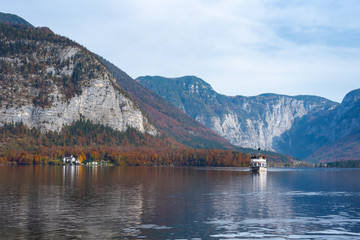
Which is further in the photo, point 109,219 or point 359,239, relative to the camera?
point 109,219

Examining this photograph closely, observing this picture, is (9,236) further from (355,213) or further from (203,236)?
(355,213)

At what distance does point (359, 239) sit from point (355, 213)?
24.1m

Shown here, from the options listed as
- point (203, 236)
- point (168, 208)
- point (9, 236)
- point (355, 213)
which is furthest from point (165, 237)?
point (355, 213)

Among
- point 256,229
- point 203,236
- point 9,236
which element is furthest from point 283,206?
point 9,236

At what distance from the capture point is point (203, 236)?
57.1m

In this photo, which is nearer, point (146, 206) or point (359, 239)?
point (359, 239)

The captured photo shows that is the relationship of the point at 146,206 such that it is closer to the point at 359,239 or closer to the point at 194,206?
the point at 194,206

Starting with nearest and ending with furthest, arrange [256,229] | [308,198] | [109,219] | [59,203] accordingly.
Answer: [256,229]
[109,219]
[59,203]
[308,198]

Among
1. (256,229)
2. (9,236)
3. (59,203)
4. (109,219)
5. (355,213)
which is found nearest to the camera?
(9,236)

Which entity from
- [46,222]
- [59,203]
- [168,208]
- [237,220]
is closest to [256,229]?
[237,220]

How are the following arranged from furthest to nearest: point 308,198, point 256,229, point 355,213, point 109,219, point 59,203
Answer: point 308,198, point 59,203, point 355,213, point 109,219, point 256,229

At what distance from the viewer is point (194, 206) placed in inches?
3354

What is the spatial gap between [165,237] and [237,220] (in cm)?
1781

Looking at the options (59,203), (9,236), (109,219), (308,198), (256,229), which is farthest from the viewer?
(308,198)
